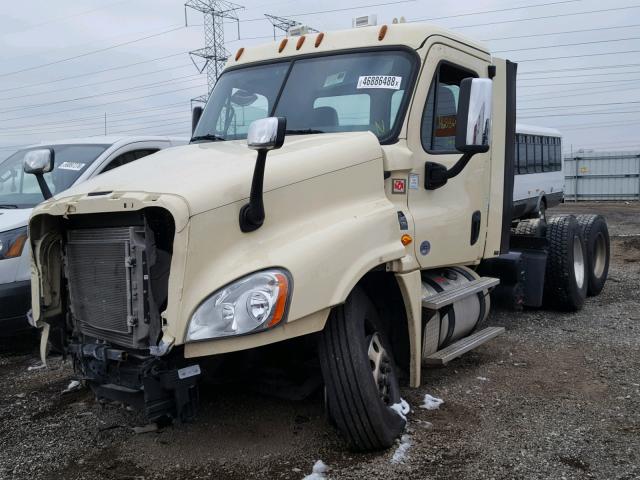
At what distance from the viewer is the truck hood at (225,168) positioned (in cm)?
346

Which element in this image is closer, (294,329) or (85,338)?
(294,329)

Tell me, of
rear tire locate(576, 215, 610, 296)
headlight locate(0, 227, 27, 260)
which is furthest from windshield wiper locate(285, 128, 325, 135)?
rear tire locate(576, 215, 610, 296)

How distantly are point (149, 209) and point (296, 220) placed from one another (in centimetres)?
83

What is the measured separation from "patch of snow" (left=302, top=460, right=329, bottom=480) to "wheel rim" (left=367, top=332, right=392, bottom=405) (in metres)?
0.54

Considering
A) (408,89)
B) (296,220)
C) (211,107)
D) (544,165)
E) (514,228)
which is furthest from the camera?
(544,165)

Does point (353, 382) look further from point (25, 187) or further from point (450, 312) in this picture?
point (25, 187)

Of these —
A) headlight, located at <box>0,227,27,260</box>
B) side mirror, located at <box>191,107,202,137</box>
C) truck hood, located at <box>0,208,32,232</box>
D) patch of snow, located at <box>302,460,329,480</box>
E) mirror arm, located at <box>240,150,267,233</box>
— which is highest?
side mirror, located at <box>191,107,202,137</box>

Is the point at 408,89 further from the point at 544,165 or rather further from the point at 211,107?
the point at 544,165

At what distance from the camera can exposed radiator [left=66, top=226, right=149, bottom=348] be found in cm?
343

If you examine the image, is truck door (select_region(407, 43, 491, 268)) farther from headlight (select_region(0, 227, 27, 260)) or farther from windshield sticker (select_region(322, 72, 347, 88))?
headlight (select_region(0, 227, 27, 260))

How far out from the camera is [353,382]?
3.70 m

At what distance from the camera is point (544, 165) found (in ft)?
57.5

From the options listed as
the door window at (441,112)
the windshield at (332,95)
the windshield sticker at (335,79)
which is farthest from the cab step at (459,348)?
the windshield sticker at (335,79)

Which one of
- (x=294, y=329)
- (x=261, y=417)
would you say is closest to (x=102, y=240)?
(x=294, y=329)
